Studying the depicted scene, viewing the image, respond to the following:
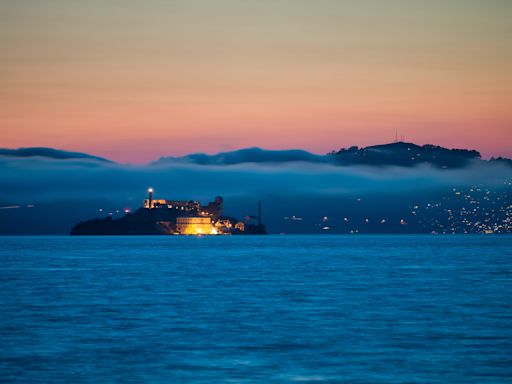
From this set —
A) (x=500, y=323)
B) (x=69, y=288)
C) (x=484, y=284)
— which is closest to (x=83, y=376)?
(x=500, y=323)

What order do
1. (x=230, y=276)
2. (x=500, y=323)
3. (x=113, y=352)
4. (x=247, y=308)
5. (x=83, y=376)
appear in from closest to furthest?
1. (x=83, y=376)
2. (x=113, y=352)
3. (x=500, y=323)
4. (x=247, y=308)
5. (x=230, y=276)

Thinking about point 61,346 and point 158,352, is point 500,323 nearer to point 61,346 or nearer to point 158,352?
point 158,352

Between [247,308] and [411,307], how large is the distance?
33.7 feet

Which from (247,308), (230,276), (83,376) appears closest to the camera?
(83,376)

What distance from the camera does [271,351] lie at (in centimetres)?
3906

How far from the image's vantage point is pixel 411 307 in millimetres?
58094

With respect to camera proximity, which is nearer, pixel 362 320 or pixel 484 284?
pixel 362 320

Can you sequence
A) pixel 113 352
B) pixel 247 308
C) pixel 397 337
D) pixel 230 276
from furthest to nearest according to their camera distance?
pixel 230 276
pixel 247 308
pixel 397 337
pixel 113 352

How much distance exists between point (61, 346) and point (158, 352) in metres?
4.64

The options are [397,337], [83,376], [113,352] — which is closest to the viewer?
[83,376]

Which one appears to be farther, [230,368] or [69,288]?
[69,288]

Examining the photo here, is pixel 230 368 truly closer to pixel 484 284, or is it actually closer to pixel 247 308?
pixel 247 308

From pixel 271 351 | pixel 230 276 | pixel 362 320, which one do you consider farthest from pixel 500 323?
pixel 230 276

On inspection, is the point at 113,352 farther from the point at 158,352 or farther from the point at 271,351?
the point at 271,351
